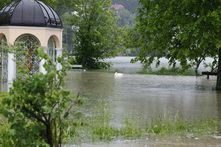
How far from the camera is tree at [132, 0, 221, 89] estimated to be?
1817 centimetres

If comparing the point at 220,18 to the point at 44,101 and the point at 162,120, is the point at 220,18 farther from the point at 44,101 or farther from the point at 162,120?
the point at 44,101

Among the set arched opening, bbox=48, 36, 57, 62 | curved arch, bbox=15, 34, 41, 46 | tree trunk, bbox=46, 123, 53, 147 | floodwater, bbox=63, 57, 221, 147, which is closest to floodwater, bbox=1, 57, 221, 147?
floodwater, bbox=63, 57, 221, 147

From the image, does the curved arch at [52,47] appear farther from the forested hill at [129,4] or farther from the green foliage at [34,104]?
the forested hill at [129,4]

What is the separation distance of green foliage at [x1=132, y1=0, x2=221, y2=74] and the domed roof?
14.3 ft

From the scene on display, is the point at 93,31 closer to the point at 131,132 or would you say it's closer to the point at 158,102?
the point at 158,102

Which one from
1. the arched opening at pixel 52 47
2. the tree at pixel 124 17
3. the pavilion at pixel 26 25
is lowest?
the arched opening at pixel 52 47

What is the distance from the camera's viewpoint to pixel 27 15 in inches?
904

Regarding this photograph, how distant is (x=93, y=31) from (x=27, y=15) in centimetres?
2051

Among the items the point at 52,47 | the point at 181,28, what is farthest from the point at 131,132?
the point at 52,47

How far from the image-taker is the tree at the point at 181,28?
715 inches

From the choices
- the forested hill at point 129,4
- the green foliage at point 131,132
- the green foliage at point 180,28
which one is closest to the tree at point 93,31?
the green foliage at point 180,28

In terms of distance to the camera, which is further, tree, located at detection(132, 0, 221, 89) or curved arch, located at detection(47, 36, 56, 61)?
A: curved arch, located at detection(47, 36, 56, 61)

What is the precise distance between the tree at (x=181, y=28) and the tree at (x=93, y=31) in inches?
811

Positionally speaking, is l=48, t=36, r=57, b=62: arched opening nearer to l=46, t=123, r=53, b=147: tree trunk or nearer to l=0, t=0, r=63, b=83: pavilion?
l=0, t=0, r=63, b=83: pavilion
